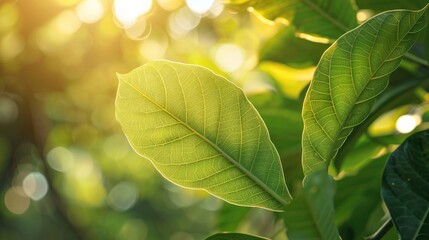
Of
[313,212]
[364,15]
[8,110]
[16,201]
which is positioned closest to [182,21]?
[8,110]

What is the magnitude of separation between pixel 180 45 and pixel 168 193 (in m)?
2.68

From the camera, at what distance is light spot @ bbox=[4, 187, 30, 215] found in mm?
4079

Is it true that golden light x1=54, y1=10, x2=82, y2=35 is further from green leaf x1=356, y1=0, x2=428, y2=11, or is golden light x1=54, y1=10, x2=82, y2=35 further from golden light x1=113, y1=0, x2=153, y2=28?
green leaf x1=356, y1=0, x2=428, y2=11

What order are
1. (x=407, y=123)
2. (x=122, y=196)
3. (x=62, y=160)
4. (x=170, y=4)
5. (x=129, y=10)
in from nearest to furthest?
(x=407, y=123)
(x=129, y=10)
(x=170, y=4)
(x=62, y=160)
(x=122, y=196)

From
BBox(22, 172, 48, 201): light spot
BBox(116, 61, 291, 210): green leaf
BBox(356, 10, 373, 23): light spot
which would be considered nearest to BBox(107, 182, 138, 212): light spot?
BBox(22, 172, 48, 201): light spot

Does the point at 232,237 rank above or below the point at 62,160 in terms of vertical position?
above

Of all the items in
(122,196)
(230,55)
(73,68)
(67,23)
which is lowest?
(122,196)

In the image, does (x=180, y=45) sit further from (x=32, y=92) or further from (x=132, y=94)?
(x=132, y=94)

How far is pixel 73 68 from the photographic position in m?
3.18

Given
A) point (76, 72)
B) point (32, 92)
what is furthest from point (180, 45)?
point (32, 92)

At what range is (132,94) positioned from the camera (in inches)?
19.8

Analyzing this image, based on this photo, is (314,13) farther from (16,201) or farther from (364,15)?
(16,201)

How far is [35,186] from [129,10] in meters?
1.85

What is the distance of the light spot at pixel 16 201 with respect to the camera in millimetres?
4079
